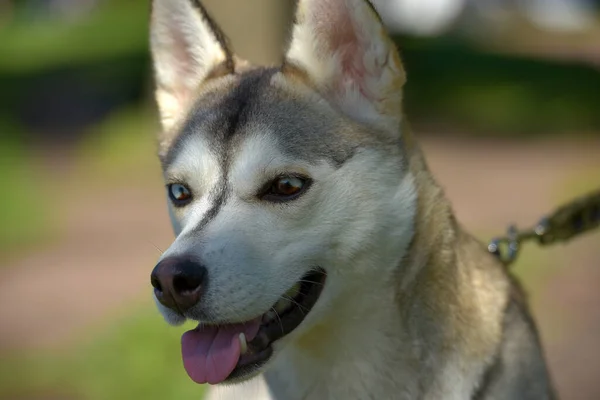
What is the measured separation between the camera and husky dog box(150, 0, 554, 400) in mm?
2809

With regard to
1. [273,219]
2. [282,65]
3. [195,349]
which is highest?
[282,65]

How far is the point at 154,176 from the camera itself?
11.2 metres

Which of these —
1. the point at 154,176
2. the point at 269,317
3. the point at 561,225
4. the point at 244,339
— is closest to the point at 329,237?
the point at 269,317

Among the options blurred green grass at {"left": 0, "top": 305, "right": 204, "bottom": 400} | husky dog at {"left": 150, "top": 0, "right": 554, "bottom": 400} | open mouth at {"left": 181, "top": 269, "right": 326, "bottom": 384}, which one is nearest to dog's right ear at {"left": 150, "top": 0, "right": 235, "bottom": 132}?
husky dog at {"left": 150, "top": 0, "right": 554, "bottom": 400}

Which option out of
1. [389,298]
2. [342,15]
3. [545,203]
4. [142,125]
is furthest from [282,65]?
[142,125]

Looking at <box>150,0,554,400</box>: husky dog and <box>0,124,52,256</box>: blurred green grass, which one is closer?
<box>150,0,554,400</box>: husky dog

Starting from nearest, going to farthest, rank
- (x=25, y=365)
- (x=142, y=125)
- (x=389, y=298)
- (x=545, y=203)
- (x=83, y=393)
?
(x=389, y=298), (x=83, y=393), (x=25, y=365), (x=545, y=203), (x=142, y=125)

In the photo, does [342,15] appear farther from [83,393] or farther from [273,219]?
[83,393]

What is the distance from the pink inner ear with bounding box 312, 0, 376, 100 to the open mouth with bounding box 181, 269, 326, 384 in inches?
28.9

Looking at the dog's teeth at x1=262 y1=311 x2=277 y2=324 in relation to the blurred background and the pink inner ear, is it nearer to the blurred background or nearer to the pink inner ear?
the blurred background

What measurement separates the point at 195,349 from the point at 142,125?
33.9 ft

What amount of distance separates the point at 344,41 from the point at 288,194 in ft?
2.07

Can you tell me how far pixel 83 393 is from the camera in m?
5.91

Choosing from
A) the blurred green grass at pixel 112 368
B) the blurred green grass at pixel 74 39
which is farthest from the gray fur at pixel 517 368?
the blurred green grass at pixel 74 39
